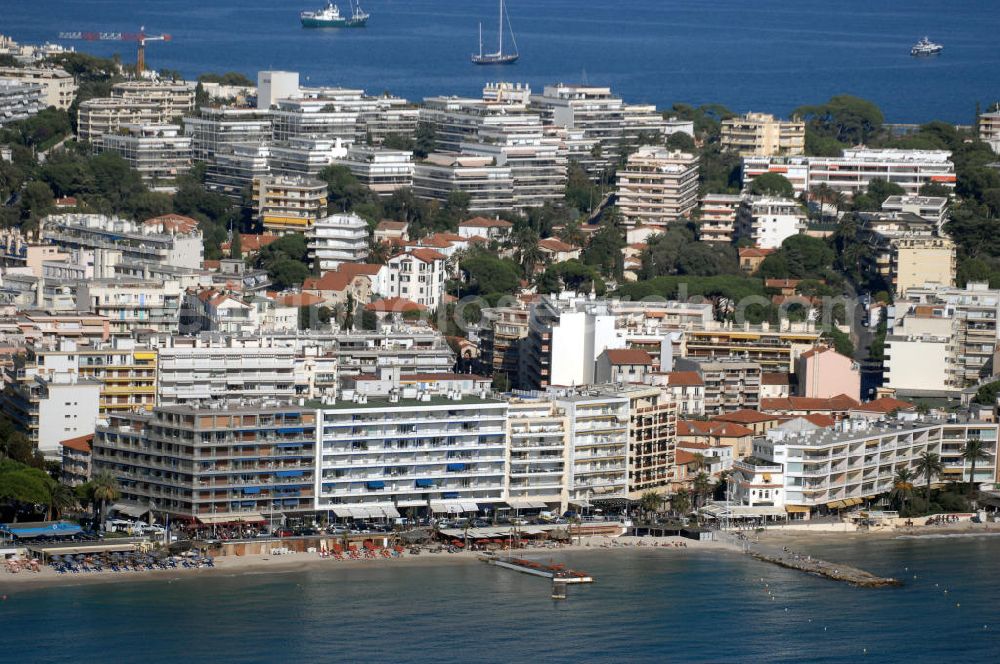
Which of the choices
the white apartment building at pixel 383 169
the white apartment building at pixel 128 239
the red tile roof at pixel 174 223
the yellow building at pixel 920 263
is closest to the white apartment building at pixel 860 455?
the yellow building at pixel 920 263

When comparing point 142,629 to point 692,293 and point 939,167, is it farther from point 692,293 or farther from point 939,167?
point 939,167

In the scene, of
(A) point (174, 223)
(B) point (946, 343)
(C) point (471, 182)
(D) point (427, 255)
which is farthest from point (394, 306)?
(C) point (471, 182)

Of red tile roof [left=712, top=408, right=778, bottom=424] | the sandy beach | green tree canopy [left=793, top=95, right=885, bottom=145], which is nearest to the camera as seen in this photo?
the sandy beach

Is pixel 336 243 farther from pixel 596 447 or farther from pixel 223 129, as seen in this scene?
pixel 596 447

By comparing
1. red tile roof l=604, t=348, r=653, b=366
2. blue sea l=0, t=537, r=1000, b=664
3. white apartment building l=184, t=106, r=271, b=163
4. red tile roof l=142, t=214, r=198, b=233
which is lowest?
blue sea l=0, t=537, r=1000, b=664

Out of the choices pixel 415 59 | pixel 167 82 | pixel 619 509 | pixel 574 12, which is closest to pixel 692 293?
pixel 619 509

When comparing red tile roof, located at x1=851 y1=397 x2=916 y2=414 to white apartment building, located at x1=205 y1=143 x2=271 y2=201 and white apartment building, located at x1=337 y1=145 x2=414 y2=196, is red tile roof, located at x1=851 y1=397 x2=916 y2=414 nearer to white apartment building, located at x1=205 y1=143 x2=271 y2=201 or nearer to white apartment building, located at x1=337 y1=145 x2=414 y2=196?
white apartment building, located at x1=337 y1=145 x2=414 y2=196

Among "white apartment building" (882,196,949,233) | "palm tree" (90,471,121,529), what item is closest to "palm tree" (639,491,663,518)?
"palm tree" (90,471,121,529)
